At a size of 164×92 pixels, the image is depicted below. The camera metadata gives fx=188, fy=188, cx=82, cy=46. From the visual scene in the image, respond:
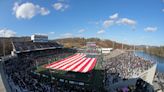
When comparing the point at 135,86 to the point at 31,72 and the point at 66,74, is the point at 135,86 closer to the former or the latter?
the point at 66,74

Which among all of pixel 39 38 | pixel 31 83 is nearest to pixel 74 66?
pixel 31 83

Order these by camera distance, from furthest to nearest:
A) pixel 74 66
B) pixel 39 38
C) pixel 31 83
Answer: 1. pixel 39 38
2. pixel 74 66
3. pixel 31 83

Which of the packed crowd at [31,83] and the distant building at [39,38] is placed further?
the distant building at [39,38]

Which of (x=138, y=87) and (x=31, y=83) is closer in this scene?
(x=31, y=83)

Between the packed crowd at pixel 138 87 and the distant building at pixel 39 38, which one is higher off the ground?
the distant building at pixel 39 38

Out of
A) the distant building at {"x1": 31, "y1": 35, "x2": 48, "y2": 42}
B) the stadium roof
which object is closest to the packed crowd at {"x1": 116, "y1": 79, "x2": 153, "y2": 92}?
the stadium roof

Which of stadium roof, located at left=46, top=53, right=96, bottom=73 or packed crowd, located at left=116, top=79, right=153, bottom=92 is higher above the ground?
stadium roof, located at left=46, top=53, right=96, bottom=73

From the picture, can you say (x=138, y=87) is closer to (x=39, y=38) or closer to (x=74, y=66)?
(x=74, y=66)

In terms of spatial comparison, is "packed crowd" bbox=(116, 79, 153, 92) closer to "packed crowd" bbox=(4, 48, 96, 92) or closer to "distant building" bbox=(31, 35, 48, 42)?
"packed crowd" bbox=(4, 48, 96, 92)

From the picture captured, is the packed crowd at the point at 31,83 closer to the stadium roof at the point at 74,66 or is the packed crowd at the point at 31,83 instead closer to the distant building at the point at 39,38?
the stadium roof at the point at 74,66

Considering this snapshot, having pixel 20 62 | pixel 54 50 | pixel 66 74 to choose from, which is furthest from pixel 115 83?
pixel 54 50

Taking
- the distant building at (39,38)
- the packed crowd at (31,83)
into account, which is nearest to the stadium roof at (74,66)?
the packed crowd at (31,83)
